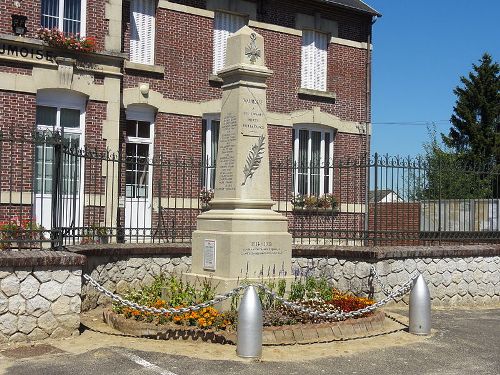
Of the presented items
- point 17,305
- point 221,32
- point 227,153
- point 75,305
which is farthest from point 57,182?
point 221,32

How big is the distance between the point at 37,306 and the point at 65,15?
9.02 meters

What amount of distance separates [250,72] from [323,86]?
10.9 m

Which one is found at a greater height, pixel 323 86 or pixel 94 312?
pixel 323 86

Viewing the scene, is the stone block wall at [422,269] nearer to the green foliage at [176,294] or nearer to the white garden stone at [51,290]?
the green foliage at [176,294]

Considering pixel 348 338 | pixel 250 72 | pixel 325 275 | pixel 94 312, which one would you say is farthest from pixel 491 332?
pixel 94 312

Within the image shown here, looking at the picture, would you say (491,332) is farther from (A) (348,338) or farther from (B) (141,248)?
(B) (141,248)

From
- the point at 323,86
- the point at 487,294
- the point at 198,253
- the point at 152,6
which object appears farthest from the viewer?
the point at 323,86

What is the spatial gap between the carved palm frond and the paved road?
271 centimetres

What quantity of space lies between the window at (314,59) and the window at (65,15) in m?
7.13

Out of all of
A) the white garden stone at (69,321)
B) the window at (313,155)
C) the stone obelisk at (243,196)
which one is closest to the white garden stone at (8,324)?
the white garden stone at (69,321)

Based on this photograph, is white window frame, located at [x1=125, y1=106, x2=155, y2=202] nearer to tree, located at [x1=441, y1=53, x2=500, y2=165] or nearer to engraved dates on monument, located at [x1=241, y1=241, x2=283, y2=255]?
engraved dates on monument, located at [x1=241, y1=241, x2=283, y2=255]

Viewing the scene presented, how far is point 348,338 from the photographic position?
890cm

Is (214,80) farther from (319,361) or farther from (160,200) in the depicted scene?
(319,361)

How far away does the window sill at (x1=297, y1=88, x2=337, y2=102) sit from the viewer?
64.7 ft
